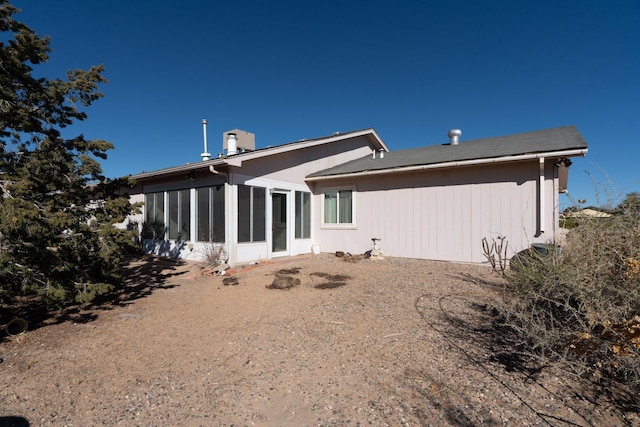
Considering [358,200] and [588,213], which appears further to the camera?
[358,200]

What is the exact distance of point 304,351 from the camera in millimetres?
3375

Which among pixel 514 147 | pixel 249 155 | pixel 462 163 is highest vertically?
pixel 514 147

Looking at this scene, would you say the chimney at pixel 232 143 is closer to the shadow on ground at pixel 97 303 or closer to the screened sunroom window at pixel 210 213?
the screened sunroom window at pixel 210 213

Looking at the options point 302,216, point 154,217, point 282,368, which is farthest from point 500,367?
point 154,217

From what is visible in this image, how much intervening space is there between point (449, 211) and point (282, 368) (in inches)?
286

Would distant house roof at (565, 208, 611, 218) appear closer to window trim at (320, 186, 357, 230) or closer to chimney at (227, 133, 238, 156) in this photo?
window trim at (320, 186, 357, 230)

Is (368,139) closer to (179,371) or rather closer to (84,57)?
(84,57)

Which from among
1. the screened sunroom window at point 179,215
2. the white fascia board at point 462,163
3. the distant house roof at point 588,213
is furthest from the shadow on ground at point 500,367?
the screened sunroom window at point 179,215

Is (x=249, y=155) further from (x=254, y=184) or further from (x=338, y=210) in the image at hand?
(x=338, y=210)

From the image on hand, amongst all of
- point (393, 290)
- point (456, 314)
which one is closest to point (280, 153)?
point (393, 290)

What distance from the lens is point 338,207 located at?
11016mm

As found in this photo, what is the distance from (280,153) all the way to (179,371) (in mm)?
7793

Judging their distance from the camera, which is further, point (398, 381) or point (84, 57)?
point (84, 57)

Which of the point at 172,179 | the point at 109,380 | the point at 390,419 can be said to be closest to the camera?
the point at 390,419
